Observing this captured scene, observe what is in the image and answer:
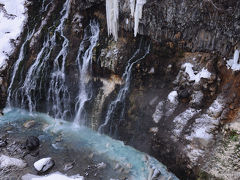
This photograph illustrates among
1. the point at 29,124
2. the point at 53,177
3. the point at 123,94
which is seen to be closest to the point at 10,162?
the point at 53,177

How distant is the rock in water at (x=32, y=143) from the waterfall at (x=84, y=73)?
265cm

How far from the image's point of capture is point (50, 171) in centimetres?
1122

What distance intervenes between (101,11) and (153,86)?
21.0 ft

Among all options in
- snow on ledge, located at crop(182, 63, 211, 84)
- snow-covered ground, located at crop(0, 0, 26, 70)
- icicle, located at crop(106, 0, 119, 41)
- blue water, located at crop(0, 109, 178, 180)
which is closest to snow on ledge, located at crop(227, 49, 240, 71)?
snow on ledge, located at crop(182, 63, 211, 84)

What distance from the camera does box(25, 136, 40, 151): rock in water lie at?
12461 millimetres

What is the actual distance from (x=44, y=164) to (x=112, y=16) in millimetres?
9172

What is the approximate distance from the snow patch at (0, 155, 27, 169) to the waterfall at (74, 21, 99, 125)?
158 inches

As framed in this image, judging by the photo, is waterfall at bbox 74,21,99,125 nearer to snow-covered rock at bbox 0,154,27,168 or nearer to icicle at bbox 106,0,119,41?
icicle at bbox 106,0,119,41

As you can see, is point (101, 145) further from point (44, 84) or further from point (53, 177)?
point (44, 84)

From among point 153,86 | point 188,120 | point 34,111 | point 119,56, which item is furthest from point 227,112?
point 34,111

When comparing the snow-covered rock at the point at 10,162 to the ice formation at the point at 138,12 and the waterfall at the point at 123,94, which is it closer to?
the waterfall at the point at 123,94

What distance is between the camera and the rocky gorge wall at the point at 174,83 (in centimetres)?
1095

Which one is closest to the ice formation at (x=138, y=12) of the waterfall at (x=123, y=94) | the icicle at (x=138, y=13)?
the icicle at (x=138, y=13)

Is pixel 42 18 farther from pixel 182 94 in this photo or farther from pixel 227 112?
pixel 227 112
